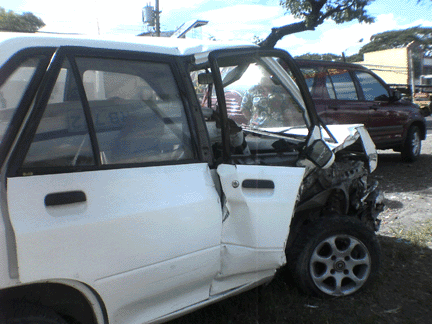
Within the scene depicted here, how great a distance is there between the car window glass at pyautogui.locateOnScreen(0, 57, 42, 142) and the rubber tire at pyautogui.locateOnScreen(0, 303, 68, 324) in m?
0.70

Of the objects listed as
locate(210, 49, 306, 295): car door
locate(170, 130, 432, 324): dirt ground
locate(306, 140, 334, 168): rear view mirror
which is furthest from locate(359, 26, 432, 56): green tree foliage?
locate(210, 49, 306, 295): car door

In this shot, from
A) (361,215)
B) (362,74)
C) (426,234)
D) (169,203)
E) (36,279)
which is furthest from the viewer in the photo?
(362,74)

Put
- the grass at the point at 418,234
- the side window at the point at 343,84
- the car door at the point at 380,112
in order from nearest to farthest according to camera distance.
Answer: the grass at the point at 418,234 < the side window at the point at 343,84 < the car door at the point at 380,112

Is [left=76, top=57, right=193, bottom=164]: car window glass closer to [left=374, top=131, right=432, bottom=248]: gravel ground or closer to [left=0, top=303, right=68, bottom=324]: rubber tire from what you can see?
[left=0, top=303, right=68, bottom=324]: rubber tire

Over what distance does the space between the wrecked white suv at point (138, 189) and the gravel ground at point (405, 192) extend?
60.3 inches

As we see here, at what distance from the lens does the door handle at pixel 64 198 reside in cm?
167

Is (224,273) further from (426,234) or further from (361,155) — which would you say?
(426,234)

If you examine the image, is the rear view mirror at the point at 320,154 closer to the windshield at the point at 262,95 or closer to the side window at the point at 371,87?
the windshield at the point at 262,95

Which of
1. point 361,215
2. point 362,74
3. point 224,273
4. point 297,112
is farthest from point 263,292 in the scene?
point 362,74

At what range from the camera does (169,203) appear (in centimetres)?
202

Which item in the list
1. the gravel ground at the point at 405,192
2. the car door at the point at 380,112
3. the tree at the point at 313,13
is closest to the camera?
the gravel ground at the point at 405,192

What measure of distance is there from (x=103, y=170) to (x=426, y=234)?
3.73 m

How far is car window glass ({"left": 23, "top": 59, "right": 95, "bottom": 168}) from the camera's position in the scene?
1711 mm

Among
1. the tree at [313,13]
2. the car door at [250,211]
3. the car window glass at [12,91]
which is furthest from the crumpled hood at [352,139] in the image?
the tree at [313,13]
